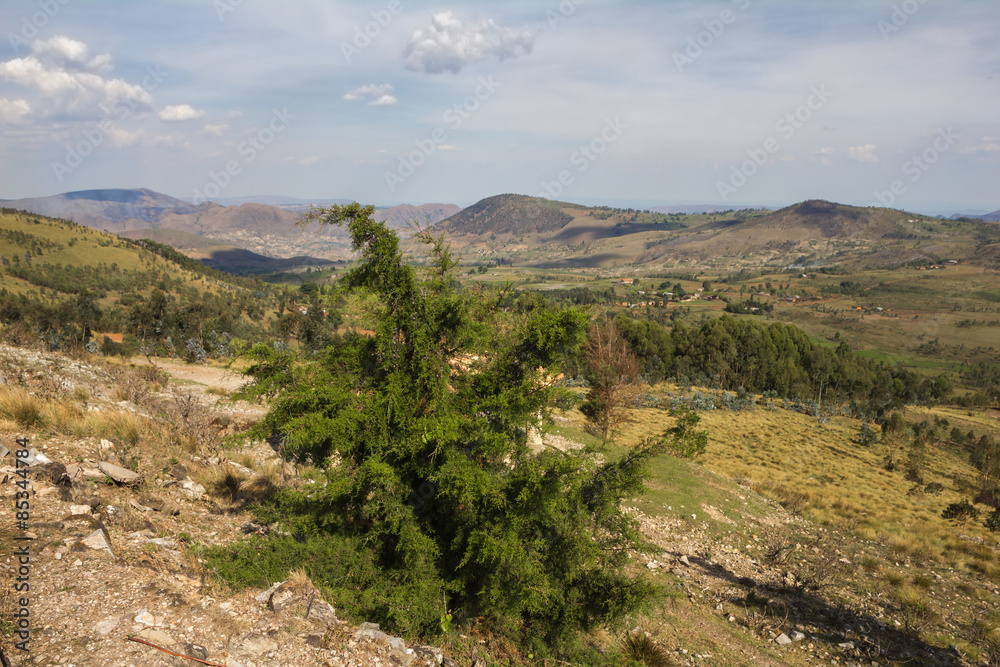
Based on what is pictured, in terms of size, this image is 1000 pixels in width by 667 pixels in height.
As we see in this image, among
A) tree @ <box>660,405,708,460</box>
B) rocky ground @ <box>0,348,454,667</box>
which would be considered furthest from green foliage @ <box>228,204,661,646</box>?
tree @ <box>660,405,708,460</box>

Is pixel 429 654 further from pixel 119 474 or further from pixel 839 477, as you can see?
pixel 839 477

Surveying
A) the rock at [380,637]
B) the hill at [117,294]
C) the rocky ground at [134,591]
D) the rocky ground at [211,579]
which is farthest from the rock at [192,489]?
the hill at [117,294]

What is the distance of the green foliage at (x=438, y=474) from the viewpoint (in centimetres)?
598

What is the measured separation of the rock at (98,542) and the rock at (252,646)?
2.14 metres

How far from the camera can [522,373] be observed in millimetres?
6812

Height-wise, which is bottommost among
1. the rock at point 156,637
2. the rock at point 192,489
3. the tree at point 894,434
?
the tree at point 894,434

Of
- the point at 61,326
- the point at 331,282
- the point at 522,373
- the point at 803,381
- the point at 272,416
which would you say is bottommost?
the point at 803,381

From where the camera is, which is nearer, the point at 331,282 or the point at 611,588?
the point at 611,588

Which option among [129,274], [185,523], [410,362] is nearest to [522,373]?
[410,362]

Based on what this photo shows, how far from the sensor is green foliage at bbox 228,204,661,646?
19.6 feet

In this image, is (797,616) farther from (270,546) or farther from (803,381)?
(803,381)

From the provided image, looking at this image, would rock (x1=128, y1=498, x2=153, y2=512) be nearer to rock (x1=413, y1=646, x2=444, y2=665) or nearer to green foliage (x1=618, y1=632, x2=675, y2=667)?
rock (x1=413, y1=646, x2=444, y2=665)

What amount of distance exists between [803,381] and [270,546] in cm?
6056

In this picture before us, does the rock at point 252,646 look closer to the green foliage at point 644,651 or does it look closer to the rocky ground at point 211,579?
the rocky ground at point 211,579
